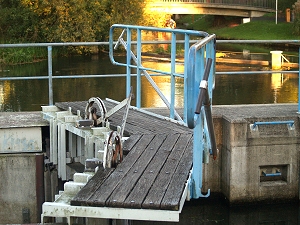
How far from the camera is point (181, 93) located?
19797 millimetres

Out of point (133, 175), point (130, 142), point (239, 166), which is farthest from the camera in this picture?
point (239, 166)

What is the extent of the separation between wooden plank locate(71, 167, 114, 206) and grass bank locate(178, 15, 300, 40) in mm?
41736

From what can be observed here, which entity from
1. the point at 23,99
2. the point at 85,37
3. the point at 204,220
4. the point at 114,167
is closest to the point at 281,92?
the point at 23,99

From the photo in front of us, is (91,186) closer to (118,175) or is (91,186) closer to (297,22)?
(118,175)

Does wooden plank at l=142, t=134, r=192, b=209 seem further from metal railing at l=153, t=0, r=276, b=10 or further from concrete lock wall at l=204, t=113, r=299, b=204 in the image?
metal railing at l=153, t=0, r=276, b=10

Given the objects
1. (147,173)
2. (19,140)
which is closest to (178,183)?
(147,173)

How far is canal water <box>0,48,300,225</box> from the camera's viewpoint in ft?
33.9

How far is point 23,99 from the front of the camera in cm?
2106

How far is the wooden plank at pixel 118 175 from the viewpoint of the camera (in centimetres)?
643

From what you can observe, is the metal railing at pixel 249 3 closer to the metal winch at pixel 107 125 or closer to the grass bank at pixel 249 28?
the grass bank at pixel 249 28

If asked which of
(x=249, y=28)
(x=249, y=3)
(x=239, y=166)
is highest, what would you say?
(x=249, y=3)

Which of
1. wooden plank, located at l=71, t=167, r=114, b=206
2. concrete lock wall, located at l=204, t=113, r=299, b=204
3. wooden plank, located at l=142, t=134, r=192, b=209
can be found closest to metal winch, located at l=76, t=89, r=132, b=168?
wooden plank, located at l=71, t=167, r=114, b=206

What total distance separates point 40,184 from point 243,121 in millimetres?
2758

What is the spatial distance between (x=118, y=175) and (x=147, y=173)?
28 centimetres
